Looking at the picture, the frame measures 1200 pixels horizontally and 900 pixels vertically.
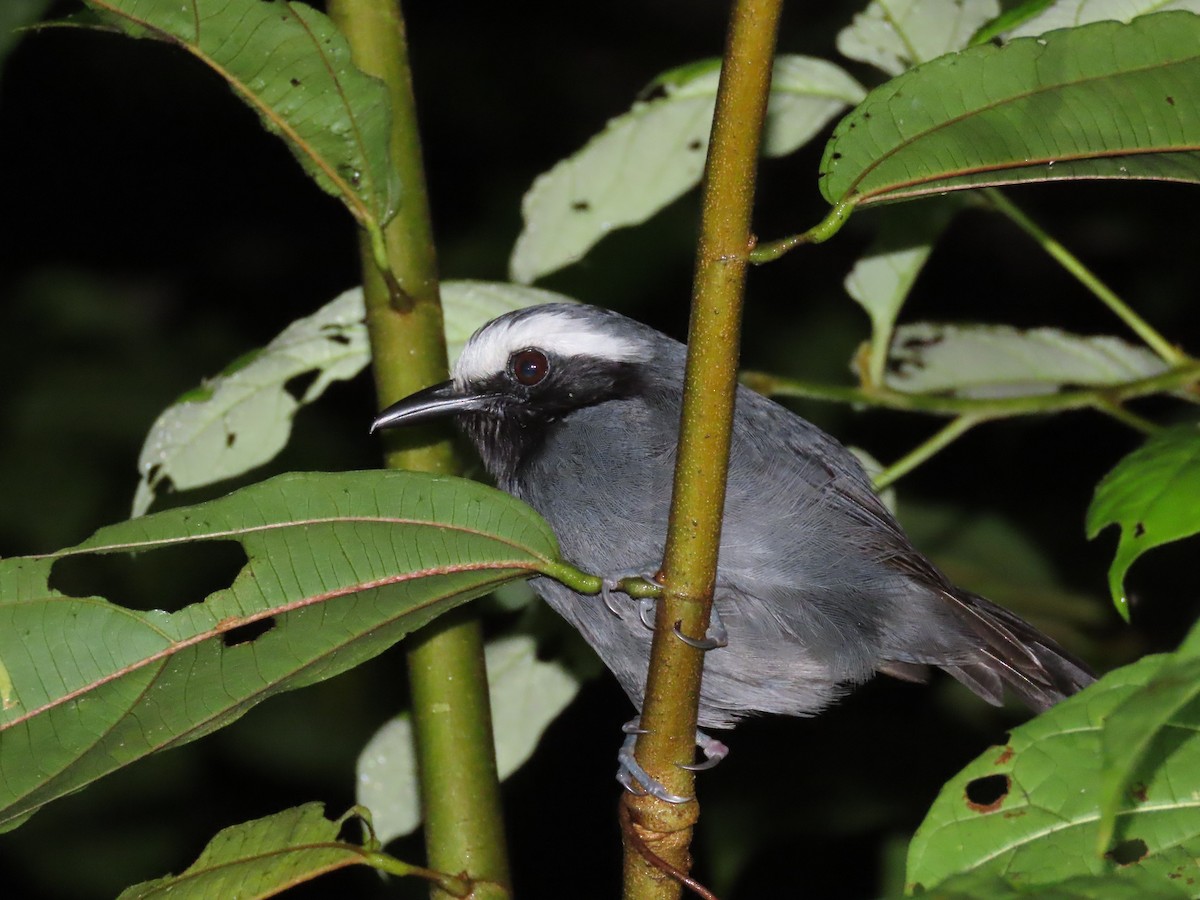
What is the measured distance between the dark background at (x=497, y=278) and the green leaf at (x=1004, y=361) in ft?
2.23

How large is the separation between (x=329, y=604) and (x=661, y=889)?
67 cm

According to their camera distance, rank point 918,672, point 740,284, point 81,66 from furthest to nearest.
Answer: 1. point 81,66
2. point 918,672
3. point 740,284

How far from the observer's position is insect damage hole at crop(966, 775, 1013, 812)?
1645 mm

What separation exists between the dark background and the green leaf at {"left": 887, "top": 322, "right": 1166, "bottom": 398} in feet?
2.23

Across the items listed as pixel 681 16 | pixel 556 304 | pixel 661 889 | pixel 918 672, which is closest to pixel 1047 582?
pixel 918 672

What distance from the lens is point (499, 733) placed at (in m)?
2.92

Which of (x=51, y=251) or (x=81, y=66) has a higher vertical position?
(x=81, y=66)

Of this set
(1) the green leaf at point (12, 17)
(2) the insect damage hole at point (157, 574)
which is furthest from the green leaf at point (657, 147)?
(2) the insect damage hole at point (157, 574)

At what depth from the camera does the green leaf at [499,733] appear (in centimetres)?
290

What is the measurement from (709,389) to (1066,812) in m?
0.70

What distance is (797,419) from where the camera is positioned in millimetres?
3145

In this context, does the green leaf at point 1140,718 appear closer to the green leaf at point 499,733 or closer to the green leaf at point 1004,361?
the green leaf at point 499,733

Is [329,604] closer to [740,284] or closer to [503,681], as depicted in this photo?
[740,284]

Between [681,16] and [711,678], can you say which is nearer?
[711,678]
